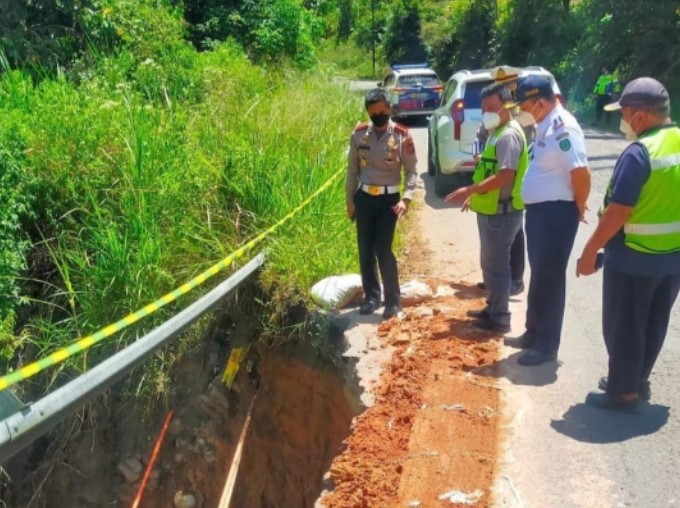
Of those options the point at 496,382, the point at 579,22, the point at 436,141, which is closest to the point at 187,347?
the point at 496,382

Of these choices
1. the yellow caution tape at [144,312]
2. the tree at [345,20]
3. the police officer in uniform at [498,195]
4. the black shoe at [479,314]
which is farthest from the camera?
the tree at [345,20]

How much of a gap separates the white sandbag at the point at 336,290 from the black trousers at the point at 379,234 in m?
0.24

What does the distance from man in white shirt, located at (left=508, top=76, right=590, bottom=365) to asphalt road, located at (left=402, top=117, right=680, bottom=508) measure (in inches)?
18.3

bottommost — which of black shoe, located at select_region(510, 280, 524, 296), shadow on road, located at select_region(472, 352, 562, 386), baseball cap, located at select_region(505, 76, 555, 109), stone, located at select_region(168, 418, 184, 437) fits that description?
stone, located at select_region(168, 418, 184, 437)

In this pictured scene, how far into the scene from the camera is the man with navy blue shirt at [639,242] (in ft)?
14.4

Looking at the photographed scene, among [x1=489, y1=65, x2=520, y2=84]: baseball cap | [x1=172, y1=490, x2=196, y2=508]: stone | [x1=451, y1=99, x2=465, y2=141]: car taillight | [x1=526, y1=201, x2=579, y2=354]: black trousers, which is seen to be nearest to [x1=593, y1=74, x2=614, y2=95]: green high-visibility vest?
[x1=451, y1=99, x2=465, y2=141]: car taillight

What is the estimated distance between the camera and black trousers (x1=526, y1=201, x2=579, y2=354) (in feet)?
17.1

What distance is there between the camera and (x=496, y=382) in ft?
17.4

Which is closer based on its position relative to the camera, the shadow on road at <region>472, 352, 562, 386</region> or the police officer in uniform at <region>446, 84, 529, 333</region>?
the shadow on road at <region>472, 352, 562, 386</region>

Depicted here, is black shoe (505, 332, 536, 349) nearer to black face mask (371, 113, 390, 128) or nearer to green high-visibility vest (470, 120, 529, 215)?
green high-visibility vest (470, 120, 529, 215)

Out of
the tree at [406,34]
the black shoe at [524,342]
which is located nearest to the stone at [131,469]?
the black shoe at [524,342]

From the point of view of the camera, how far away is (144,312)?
518 centimetres

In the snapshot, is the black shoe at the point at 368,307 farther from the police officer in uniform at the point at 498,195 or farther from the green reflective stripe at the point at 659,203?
the green reflective stripe at the point at 659,203

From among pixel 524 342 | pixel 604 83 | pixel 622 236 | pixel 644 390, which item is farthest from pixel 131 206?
pixel 604 83
